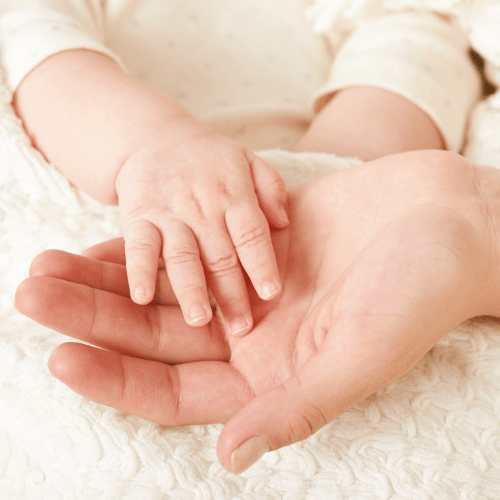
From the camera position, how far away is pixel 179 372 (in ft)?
1.86

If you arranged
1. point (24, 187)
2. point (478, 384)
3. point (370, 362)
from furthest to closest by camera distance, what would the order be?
point (24, 187) < point (478, 384) < point (370, 362)

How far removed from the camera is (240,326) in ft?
1.91

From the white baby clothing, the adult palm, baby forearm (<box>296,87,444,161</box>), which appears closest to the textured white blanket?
the adult palm

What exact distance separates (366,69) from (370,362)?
0.57m

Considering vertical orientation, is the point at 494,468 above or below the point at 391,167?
below

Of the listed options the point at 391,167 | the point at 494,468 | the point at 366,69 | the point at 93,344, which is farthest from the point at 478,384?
the point at 366,69

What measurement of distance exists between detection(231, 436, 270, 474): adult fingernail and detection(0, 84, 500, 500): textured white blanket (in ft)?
0.25

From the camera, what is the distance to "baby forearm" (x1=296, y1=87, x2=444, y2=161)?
0.87m

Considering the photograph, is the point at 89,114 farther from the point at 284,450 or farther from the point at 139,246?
the point at 284,450

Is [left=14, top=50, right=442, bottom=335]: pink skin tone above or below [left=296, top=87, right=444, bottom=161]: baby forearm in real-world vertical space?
above

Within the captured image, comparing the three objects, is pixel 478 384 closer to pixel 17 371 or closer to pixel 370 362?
pixel 370 362

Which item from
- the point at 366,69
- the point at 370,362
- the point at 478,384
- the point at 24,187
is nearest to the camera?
the point at 370,362

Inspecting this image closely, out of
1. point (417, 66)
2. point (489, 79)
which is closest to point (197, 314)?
point (417, 66)

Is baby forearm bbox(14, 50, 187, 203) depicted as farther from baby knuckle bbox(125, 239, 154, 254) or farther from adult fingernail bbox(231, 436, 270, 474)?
adult fingernail bbox(231, 436, 270, 474)
